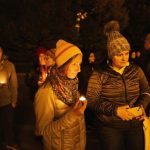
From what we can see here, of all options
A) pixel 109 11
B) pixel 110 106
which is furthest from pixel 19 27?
pixel 110 106

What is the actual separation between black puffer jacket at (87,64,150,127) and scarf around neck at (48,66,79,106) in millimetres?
503

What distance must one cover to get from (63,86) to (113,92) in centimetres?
75

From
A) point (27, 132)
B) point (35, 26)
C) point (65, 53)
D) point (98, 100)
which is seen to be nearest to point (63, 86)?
point (65, 53)

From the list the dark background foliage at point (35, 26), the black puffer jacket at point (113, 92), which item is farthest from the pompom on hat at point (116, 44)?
the dark background foliage at point (35, 26)

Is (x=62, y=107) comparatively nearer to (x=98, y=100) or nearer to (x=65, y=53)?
(x=65, y=53)

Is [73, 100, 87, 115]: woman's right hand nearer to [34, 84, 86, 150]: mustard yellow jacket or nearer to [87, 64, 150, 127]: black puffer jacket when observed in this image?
[34, 84, 86, 150]: mustard yellow jacket

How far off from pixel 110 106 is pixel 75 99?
0.48m

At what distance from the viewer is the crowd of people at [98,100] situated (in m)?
3.60

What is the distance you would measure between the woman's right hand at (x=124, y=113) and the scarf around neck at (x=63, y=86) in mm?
555

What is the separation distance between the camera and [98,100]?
14.3 feet

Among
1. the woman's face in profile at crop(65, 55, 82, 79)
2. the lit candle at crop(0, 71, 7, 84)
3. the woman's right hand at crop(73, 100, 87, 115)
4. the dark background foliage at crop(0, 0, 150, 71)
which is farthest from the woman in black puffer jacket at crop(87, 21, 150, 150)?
the dark background foliage at crop(0, 0, 150, 71)

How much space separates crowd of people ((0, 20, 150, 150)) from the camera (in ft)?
11.8

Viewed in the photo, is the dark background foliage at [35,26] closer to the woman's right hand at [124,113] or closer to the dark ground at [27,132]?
the dark ground at [27,132]

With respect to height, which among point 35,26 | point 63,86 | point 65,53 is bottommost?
point 63,86
